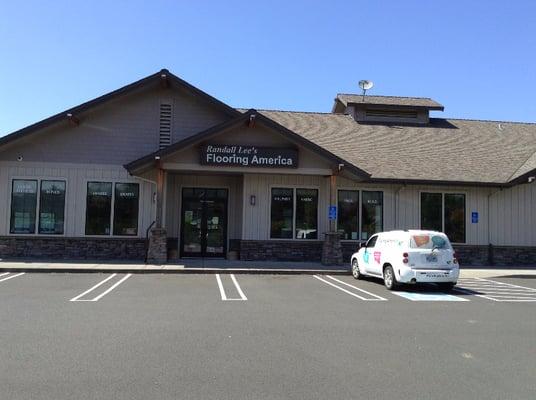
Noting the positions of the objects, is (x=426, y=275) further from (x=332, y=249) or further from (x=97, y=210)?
(x=97, y=210)

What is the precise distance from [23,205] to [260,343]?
15.0 meters

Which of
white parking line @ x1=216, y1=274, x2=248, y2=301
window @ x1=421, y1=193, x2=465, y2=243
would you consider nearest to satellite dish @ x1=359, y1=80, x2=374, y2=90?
window @ x1=421, y1=193, x2=465, y2=243

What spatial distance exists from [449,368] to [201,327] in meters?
3.89

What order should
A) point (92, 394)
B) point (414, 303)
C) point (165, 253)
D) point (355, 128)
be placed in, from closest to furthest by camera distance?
point (92, 394) < point (414, 303) < point (165, 253) < point (355, 128)

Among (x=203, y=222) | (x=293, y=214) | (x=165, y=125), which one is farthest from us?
(x=203, y=222)

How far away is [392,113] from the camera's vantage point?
90.0 feet

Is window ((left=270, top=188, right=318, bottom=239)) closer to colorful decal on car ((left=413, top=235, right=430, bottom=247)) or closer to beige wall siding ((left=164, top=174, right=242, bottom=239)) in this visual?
beige wall siding ((left=164, top=174, right=242, bottom=239))

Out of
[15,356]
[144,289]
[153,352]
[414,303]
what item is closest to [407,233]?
[414,303]

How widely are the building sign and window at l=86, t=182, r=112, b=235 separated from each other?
4116 millimetres

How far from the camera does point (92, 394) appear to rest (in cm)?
535

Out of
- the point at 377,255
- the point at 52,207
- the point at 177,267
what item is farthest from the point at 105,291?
the point at 52,207

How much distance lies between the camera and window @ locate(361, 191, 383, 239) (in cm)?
2122

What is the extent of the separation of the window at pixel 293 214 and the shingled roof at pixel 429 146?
2566mm

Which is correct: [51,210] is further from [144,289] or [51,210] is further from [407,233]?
[407,233]
